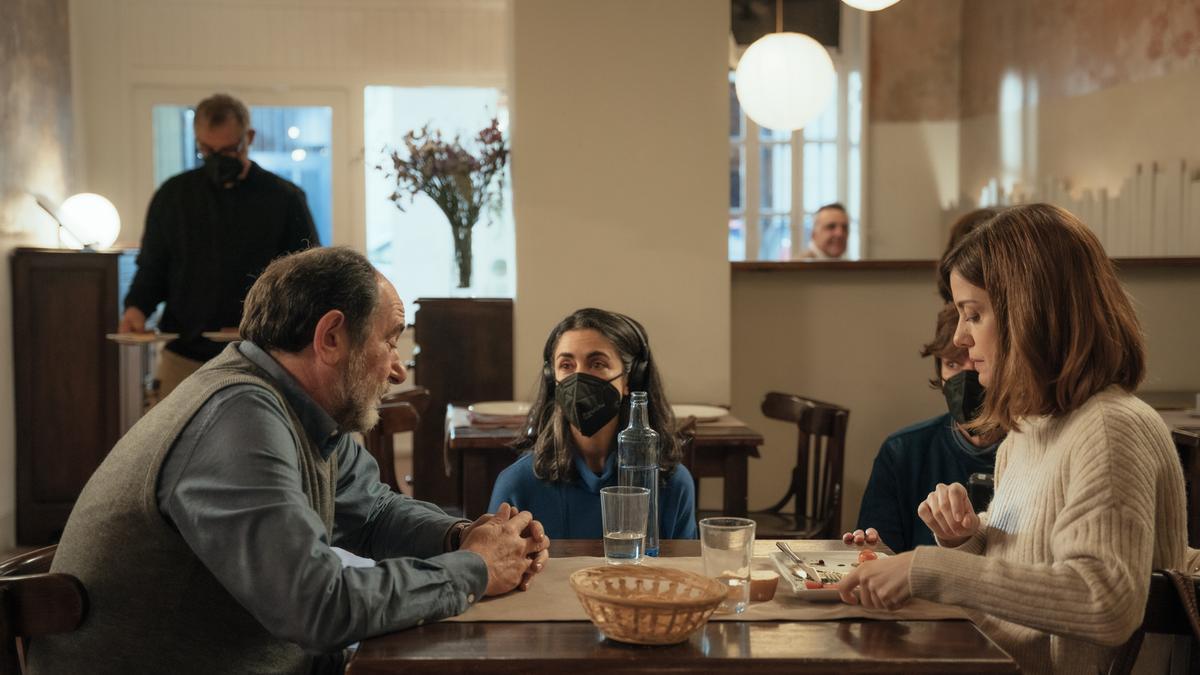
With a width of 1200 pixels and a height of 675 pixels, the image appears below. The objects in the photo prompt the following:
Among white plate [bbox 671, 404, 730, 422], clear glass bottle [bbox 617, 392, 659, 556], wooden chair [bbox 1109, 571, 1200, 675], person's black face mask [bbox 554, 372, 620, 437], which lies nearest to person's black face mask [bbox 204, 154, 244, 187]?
white plate [bbox 671, 404, 730, 422]

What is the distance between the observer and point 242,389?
1631 millimetres

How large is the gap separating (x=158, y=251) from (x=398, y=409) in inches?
64.1

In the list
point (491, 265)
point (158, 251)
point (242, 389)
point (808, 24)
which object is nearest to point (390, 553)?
point (242, 389)

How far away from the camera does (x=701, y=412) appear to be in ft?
12.0

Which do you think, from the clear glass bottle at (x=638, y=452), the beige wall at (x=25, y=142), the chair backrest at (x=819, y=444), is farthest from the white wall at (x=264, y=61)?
the clear glass bottle at (x=638, y=452)

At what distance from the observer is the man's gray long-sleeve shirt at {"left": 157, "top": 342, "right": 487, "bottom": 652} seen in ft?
4.90

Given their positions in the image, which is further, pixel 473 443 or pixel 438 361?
pixel 438 361

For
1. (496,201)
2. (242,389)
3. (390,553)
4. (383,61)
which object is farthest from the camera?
(383,61)

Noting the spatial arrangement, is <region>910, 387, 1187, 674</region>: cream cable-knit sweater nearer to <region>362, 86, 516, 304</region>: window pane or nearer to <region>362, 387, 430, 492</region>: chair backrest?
<region>362, 387, 430, 492</region>: chair backrest

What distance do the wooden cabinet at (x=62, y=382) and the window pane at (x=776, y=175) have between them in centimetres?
461

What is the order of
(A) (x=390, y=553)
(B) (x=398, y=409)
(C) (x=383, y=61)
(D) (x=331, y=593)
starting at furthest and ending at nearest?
(C) (x=383, y=61) < (B) (x=398, y=409) < (A) (x=390, y=553) < (D) (x=331, y=593)

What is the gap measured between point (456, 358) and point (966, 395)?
1.95m

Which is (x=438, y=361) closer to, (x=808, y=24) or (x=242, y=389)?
(x=242, y=389)

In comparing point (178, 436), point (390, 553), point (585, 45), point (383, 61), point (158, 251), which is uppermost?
point (383, 61)
